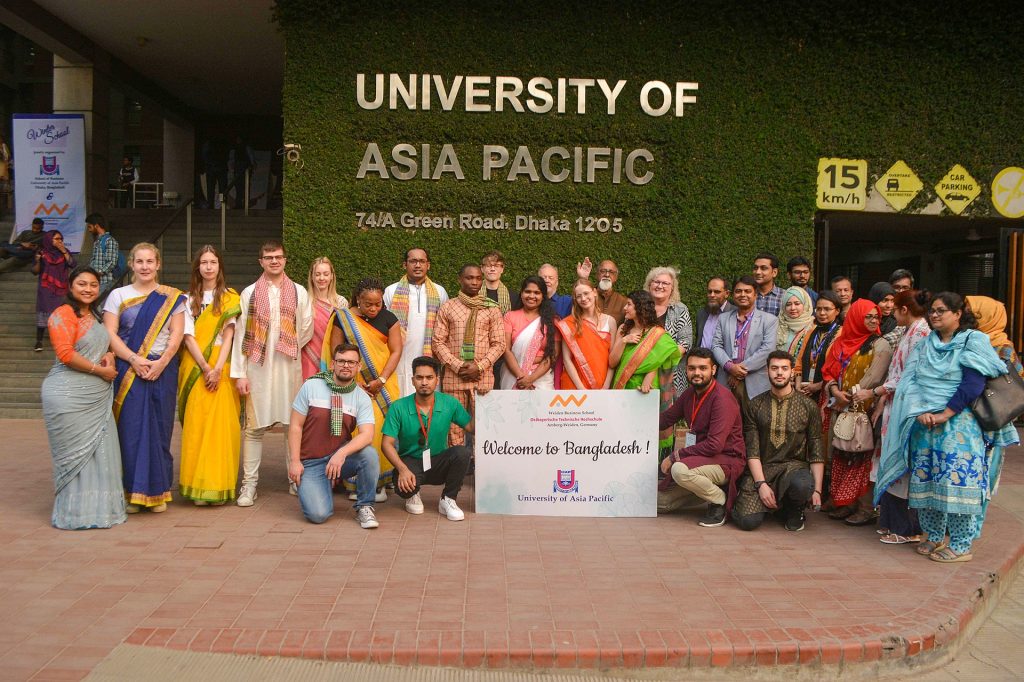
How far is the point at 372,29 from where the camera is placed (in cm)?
1085

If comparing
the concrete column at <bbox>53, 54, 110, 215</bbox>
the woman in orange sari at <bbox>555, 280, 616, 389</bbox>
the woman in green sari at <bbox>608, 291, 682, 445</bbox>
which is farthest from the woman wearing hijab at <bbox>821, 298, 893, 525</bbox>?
the concrete column at <bbox>53, 54, 110, 215</bbox>

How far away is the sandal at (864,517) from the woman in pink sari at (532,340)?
2.43 m

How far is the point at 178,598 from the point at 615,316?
15.0ft

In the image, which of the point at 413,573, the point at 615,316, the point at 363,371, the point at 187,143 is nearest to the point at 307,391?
the point at 363,371

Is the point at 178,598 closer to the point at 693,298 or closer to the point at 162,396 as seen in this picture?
the point at 162,396

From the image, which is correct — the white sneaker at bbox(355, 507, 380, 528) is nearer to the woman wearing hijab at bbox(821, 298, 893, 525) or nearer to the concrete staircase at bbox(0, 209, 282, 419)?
the woman wearing hijab at bbox(821, 298, 893, 525)

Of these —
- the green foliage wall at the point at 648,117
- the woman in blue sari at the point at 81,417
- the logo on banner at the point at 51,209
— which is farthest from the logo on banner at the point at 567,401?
the logo on banner at the point at 51,209

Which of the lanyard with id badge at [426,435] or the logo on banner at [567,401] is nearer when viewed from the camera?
the lanyard with id badge at [426,435]

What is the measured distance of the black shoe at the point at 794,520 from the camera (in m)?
6.27

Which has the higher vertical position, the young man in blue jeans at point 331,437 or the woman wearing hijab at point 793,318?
the woman wearing hijab at point 793,318

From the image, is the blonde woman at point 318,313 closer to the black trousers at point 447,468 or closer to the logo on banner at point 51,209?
the black trousers at point 447,468

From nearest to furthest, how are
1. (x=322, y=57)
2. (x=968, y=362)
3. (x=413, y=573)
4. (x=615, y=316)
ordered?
(x=413, y=573) < (x=968, y=362) < (x=615, y=316) < (x=322, y=57)

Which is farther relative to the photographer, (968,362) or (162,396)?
(162,396)

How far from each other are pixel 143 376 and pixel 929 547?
5352 mm
